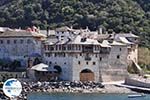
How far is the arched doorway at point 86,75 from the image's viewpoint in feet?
A: 307

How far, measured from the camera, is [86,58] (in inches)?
3684

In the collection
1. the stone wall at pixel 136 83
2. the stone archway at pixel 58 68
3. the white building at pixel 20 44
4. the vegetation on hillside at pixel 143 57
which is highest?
the white building at pixel 20 44

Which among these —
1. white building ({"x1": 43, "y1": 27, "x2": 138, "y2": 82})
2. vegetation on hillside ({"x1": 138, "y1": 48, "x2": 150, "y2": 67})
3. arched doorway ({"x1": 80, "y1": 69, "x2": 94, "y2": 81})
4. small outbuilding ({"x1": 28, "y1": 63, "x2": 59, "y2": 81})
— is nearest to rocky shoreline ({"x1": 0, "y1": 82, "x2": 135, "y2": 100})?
arched doorway ({"x1": 80, "y1": 69, "x2": 94, "y2": 81})

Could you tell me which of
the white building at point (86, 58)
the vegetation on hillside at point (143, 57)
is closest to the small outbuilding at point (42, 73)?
the white building at point (86, 58)

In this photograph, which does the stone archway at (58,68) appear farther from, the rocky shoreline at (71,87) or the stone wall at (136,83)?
the stone wall at (136,83)

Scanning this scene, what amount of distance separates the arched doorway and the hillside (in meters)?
21.1

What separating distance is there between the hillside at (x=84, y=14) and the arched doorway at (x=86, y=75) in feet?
69.3

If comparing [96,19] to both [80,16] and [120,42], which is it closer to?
[80,16]

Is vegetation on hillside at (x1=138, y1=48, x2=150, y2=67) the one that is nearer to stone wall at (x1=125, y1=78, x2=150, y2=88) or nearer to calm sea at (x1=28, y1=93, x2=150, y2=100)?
stone wall at (x1=125, y1=78, x2=150, y2=88)

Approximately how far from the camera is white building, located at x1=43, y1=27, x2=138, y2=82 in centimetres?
9331

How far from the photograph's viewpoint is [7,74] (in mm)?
93812

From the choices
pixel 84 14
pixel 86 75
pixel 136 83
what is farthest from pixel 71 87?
pixel 84 14

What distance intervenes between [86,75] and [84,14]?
114 ft

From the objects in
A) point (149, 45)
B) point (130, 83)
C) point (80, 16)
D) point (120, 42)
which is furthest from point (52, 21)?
point (130, 83)
